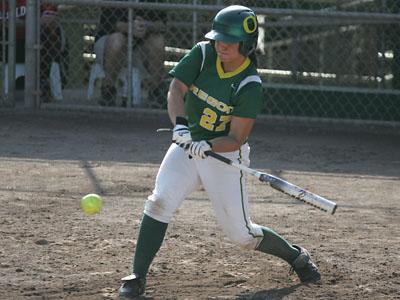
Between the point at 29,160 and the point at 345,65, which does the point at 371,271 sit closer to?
the point at 29,160

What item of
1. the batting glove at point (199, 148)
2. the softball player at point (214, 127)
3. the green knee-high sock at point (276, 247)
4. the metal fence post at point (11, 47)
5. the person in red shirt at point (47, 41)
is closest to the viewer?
the batting glove at point (199, 148)

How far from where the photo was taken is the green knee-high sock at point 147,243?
181 inches

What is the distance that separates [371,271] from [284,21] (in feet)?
19.3

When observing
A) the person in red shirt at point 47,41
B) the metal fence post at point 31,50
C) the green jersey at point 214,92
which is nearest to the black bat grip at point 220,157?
the green jersey at point 214,92

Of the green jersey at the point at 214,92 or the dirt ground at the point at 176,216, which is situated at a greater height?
the green jersey at the point at 214,92

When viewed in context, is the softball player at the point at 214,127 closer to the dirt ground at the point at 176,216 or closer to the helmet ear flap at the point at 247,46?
the helmet ear flap at the point at 247,46

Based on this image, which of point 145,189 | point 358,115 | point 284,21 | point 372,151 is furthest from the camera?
point 284,21

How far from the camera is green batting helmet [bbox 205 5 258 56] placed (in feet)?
14.6

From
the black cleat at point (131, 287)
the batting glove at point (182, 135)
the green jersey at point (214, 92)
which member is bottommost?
the black cleat at point (131, 287)

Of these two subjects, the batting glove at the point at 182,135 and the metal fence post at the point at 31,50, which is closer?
the batting glove at the point at 182,135

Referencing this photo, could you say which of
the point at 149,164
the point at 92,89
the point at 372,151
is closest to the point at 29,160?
the point at 149,164

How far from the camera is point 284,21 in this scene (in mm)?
10656

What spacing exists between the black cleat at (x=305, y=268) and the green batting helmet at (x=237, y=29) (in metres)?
1.18

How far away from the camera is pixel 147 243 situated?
4594mm
